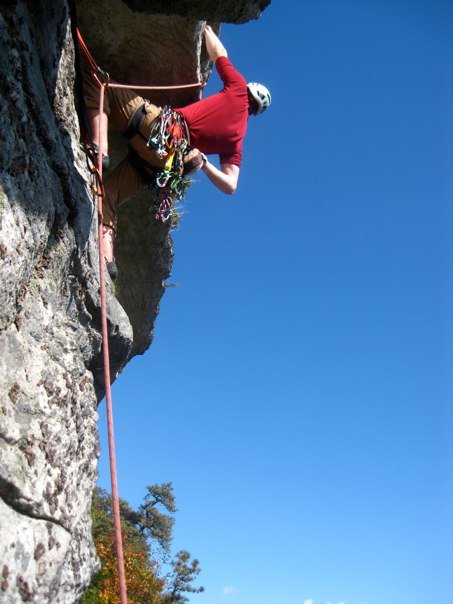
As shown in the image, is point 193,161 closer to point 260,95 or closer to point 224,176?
point 224,176

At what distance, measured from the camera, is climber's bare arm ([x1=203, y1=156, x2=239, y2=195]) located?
18.5 ft

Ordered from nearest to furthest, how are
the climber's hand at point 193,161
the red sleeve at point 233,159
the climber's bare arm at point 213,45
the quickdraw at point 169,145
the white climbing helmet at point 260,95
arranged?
the quickdraw at point 169,145 < the climber's hand at point 193,161 < the climber's bare arm at point 213,45 < the red sleeve at point 233,159 < the white climbing helmet at point 260,95

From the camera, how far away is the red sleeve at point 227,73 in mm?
5820

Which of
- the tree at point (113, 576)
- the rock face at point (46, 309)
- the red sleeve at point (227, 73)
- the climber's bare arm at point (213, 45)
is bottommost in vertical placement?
the rock face at point (46, 309)

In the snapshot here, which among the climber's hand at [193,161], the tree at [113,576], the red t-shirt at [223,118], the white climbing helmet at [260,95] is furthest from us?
the tree at [113,576]

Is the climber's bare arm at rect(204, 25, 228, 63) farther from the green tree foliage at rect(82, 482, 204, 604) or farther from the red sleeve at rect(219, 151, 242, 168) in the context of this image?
the green tree foliage at rect(82, 482, 204, 604)

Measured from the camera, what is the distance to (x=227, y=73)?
19.1 ft

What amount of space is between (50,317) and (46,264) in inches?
13.2

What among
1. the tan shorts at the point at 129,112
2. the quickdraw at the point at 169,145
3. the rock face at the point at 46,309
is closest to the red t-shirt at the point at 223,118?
the quickdraw at the point at 169,145

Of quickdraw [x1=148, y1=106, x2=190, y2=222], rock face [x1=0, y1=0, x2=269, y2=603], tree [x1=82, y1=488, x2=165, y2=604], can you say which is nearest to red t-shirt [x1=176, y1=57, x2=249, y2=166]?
quickdraw [x1=148, y1=106, x2=190, y2=222]

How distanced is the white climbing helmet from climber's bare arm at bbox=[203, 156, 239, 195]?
85cm

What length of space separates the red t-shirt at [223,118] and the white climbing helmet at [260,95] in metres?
0.26

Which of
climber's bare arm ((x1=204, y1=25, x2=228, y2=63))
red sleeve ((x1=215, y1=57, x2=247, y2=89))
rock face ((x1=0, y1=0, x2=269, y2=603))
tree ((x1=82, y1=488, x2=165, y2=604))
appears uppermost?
climber's bare arm ((x1=204, y1=25, x2=228, y2=63))

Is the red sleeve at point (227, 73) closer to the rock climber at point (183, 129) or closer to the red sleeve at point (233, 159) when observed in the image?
the rock climber at point (183, 129)
